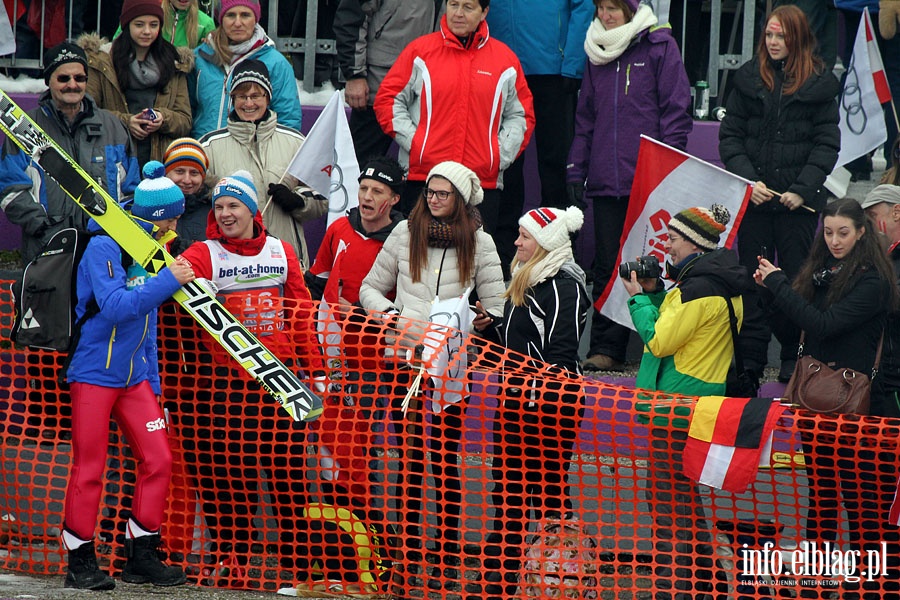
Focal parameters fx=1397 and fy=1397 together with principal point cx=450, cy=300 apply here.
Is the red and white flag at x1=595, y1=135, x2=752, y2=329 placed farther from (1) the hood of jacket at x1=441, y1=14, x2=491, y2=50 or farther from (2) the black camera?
(2) the black camera

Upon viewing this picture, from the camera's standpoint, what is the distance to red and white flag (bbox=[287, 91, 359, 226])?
9.16 m

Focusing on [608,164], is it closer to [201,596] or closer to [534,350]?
[534,350]

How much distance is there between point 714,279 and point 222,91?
13.5ft

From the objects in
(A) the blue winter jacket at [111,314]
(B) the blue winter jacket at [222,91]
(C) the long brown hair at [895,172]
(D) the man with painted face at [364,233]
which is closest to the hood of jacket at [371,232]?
(D) the man with painted face at [364,233]

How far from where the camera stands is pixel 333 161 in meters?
9.30

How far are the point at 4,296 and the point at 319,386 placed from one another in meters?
1.83

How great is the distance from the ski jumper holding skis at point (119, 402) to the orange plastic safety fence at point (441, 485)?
442 millimetres

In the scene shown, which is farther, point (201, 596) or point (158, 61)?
point (158, 61)

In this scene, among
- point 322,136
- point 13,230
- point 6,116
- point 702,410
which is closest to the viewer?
point 702,410

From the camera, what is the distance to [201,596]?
6812mm

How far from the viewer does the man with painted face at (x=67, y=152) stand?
8430mm

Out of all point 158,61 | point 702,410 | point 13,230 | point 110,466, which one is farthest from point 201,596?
point 13,230

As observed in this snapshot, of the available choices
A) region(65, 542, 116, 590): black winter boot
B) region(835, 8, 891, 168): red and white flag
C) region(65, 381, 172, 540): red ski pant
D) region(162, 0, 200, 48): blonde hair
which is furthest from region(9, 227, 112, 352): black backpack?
region(835, 8, 891, 168): red and white flag

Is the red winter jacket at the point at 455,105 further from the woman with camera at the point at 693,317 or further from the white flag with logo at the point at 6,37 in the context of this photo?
the white flag with logo at the point at 6,37
